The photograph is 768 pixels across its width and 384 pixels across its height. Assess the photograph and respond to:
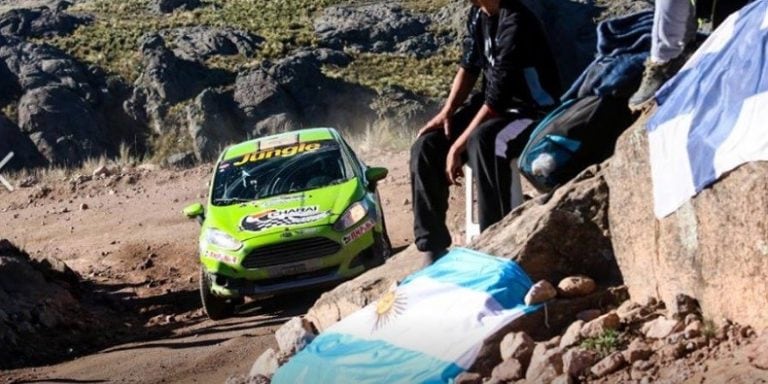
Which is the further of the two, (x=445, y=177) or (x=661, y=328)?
(x=445, y=177)

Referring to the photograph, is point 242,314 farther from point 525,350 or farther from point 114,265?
point 525,350

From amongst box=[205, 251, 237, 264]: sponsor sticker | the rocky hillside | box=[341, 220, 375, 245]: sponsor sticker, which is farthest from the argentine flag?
the rocky hillside

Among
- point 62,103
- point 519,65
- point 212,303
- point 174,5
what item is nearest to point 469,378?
point 519,65

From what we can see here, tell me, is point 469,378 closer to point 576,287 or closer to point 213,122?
point 576,287

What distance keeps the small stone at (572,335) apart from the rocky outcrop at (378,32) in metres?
48.1

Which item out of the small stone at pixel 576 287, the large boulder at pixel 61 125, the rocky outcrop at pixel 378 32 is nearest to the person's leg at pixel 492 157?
the small stone at pixel 576 287

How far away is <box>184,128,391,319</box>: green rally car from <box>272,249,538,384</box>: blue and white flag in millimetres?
5193

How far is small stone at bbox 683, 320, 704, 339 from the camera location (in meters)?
6.05

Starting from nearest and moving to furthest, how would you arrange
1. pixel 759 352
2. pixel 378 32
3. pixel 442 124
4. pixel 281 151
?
1. pixel 759 352
2. pixel 442 124
3. pixel 281 151
4. pixel 378 32

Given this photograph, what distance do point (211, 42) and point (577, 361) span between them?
159 feet

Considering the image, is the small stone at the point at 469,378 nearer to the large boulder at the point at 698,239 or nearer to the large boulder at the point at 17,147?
the large boulder at the point at 698,239

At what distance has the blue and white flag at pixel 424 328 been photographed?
6711 mm

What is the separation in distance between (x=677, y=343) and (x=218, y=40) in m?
48.9

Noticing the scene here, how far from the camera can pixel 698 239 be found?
6207mm
